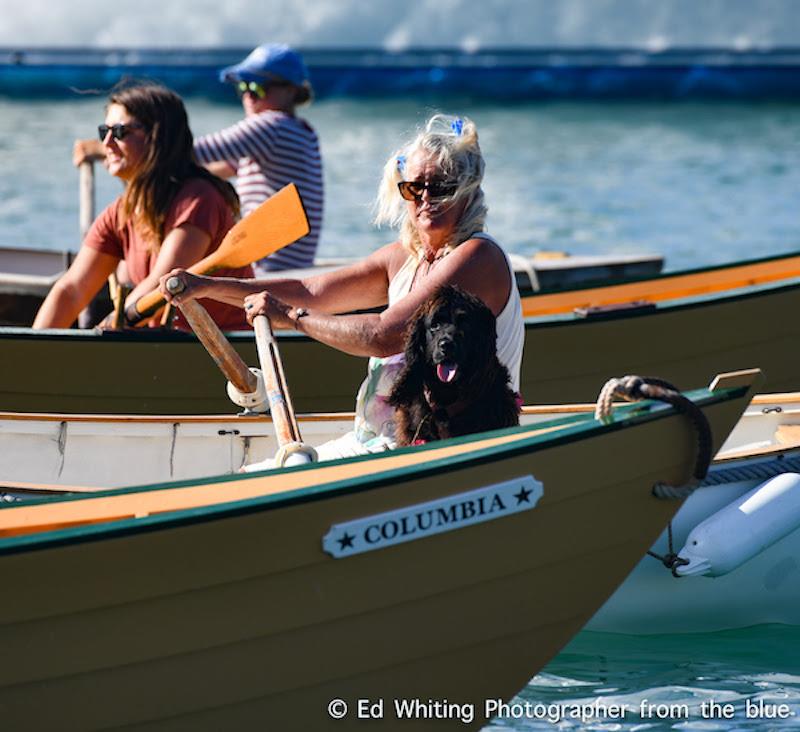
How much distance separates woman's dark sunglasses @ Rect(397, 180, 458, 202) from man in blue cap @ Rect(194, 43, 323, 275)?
288cm

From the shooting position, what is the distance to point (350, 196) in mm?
17219

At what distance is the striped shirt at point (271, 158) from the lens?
6965 millimetres

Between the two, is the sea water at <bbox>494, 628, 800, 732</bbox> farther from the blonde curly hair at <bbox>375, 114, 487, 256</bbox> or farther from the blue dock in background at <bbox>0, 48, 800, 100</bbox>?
the blue dock in background at <bbox>0, 48, 800, 100</bbox>

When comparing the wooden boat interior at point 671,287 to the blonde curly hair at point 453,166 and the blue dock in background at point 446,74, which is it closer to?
the blonde curly hair at point 453,166

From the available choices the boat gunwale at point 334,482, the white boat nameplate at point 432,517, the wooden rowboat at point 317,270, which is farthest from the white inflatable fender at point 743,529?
the wooden rowboat at point 317,270

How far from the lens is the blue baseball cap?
22.7ft

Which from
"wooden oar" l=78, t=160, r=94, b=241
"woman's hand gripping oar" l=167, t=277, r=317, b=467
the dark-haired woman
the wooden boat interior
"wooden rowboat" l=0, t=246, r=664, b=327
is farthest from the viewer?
"wooden oar" l=78, t=160, r=94, b=241

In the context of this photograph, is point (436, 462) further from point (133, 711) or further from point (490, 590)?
point (133, 711)

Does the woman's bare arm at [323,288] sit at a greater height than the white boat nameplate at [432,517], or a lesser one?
greater

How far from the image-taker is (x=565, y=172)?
19.5 meters

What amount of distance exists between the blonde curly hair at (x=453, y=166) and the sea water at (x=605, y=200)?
1357 millimetres

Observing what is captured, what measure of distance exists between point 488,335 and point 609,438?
1.18 ft

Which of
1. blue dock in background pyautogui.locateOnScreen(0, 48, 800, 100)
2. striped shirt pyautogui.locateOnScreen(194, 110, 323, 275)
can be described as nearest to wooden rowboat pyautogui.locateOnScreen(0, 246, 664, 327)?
striped shirt pyautogui.locateOnScreen(194, 110, 323, 275)

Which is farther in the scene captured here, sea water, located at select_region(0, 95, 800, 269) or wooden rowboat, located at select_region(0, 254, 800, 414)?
sea water, located at select_region(0, 95, 800, 269)
